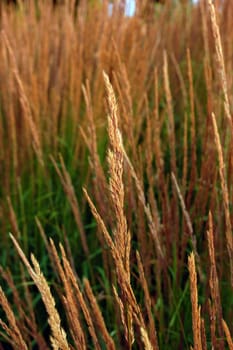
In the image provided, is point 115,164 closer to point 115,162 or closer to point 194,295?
point 115,162

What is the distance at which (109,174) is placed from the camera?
1688 millimetres

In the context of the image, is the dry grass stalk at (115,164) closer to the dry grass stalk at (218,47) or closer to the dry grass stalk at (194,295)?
the dry grass stalk at (194,295)

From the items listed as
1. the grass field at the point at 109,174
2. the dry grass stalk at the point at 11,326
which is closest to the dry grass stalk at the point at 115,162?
the dry grass stalk at the point at 11,326

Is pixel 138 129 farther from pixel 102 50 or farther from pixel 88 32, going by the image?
pixel 88 32

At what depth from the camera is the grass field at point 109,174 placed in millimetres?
1404

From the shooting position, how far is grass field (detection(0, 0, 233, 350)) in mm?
1404

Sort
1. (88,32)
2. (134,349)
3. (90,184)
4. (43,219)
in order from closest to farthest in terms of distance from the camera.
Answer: (134,349)
(43,219)
(90,184)
(88,32)

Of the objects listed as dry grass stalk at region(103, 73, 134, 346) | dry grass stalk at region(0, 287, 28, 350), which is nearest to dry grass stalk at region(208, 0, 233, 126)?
dry grass stalk at region(103, 73, 134, 346)

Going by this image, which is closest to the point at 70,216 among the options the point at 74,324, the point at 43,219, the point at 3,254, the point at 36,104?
the point at 43,219

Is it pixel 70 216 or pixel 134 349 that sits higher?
pixel 70 216

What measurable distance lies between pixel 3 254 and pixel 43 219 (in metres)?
0.16

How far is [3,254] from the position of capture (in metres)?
1.91

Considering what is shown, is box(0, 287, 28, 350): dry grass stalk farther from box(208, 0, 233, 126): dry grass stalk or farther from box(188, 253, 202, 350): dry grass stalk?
box(208, 0, 233, 126): dry grass stalk

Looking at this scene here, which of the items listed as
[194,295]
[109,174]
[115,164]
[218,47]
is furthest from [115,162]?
[109,174]
